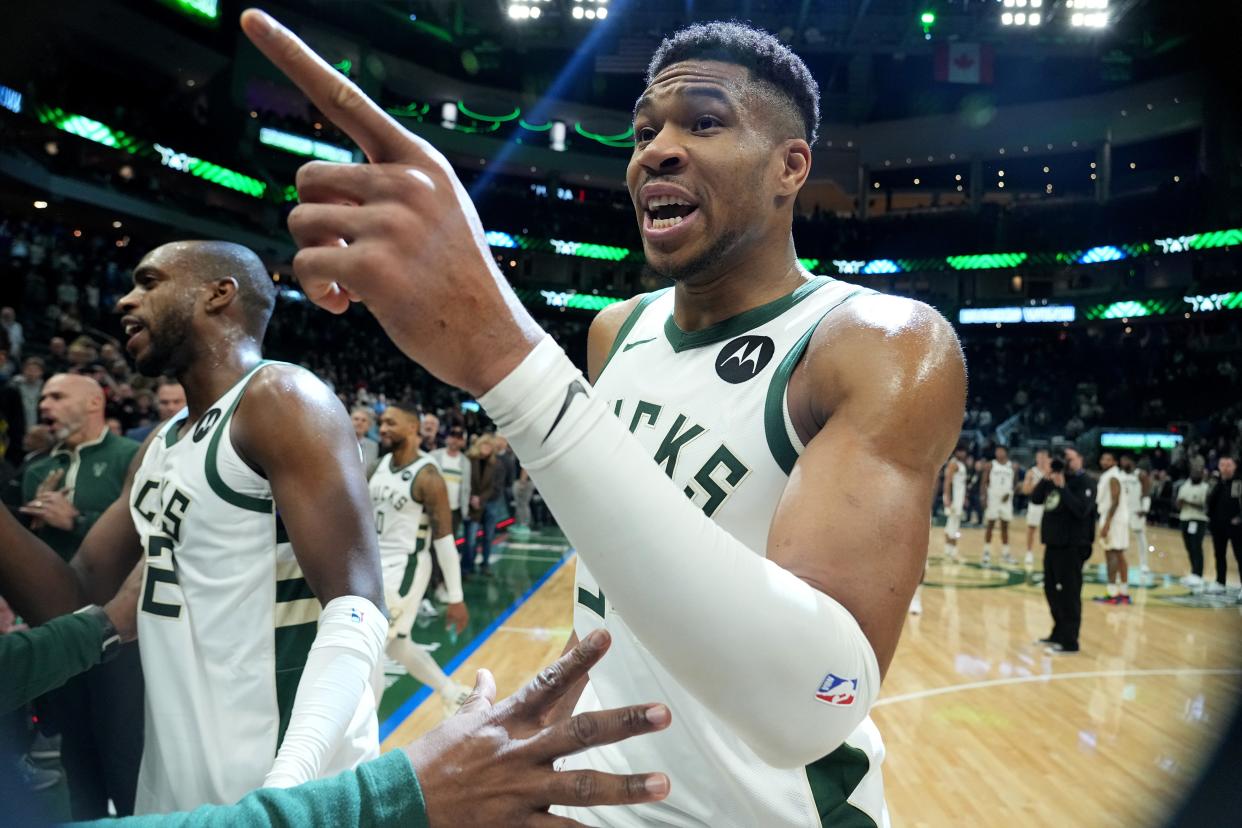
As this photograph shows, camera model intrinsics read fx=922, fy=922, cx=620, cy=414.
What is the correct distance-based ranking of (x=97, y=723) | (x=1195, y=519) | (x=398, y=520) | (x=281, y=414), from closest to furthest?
1. (x=281, y=414)
2. (x=97, y=723)
3. (x=398, y=520)
4. (x=1195, y=519)

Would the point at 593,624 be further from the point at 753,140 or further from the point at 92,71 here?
the point at 92,71

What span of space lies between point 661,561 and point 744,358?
76 cm

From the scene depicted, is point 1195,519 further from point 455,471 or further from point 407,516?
point 407,516

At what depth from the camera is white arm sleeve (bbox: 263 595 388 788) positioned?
188cm

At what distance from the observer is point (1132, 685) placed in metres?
7.50

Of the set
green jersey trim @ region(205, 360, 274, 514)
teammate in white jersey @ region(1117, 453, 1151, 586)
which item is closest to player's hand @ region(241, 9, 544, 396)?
green jersey trim @ region(205, 360, 274, 514)

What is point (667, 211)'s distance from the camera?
5.38 ft

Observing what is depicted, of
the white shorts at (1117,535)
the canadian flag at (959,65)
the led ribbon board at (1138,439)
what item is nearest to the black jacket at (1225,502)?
the white shorts at (1117,535)

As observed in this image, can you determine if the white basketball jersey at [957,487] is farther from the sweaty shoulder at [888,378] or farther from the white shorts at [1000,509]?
the sweaty shoulder at [888,378]

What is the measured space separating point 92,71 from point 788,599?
25.9 meters

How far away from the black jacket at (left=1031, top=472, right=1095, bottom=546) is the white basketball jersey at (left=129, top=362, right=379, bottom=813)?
25.4ft

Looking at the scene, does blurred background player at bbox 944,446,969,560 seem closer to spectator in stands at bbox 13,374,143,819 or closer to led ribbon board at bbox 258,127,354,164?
spectator in stands at bbox 13,374,143,819

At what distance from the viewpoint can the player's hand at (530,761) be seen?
3.34ft

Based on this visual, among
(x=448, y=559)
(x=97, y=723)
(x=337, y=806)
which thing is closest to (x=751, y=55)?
(x=337, y=806)
